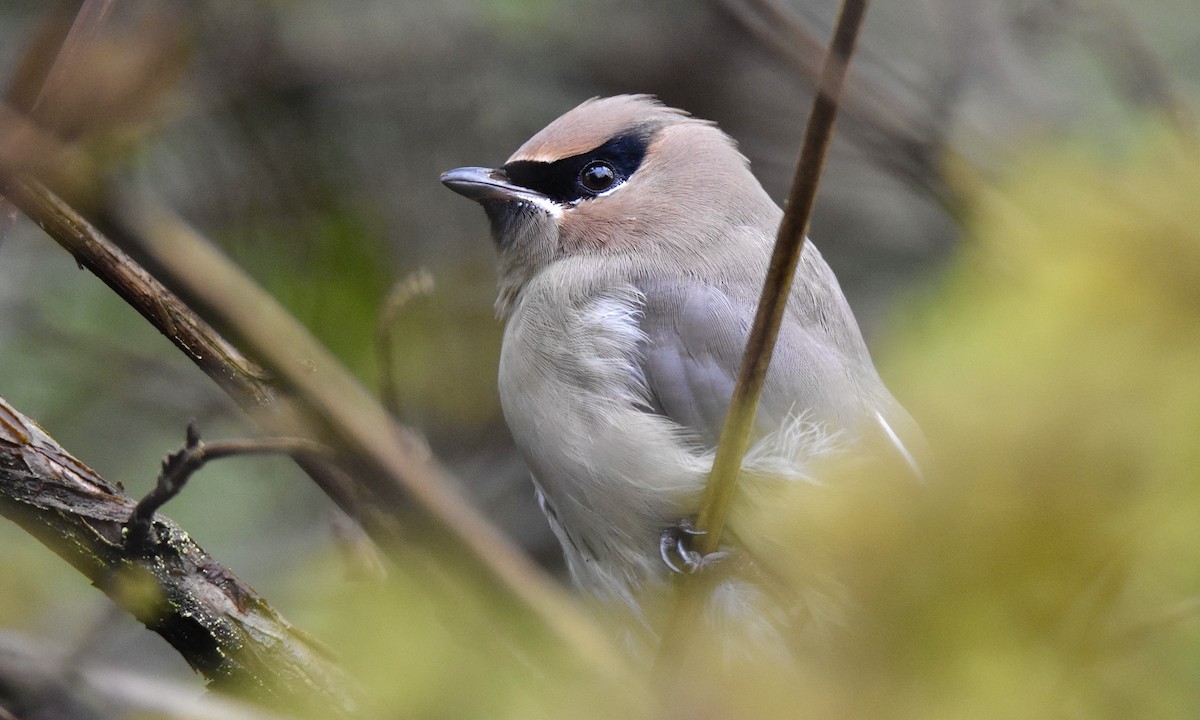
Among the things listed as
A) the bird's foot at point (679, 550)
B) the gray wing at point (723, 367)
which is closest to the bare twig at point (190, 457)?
the bird's foot at point (679, 550)

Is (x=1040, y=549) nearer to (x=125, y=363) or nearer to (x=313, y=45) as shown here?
(x=125, y=363)

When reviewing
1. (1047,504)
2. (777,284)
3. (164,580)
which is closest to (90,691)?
(164,580)

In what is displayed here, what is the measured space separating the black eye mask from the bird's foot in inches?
45.5

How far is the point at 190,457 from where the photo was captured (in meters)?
1.69

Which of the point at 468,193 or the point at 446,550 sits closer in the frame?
the point at 446,550

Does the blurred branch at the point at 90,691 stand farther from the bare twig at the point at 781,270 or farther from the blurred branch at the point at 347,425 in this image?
the bare twig at the point at 781,270

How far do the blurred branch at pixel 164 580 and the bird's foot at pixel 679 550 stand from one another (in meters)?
0.86

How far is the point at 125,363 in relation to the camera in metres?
Answer: 4.19

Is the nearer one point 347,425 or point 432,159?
point 347,425

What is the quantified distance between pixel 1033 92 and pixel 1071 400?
4.68 m

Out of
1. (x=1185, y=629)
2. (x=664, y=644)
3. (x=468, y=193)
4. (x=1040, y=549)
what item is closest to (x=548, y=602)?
(x=1040, y=549)

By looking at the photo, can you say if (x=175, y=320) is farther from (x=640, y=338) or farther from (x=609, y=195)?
(x=609, y=195)

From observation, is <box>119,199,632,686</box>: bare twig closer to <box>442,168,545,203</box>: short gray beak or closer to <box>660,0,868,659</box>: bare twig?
<box>660,0,868,659</box>: bare twig

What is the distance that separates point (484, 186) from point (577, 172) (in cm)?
28
